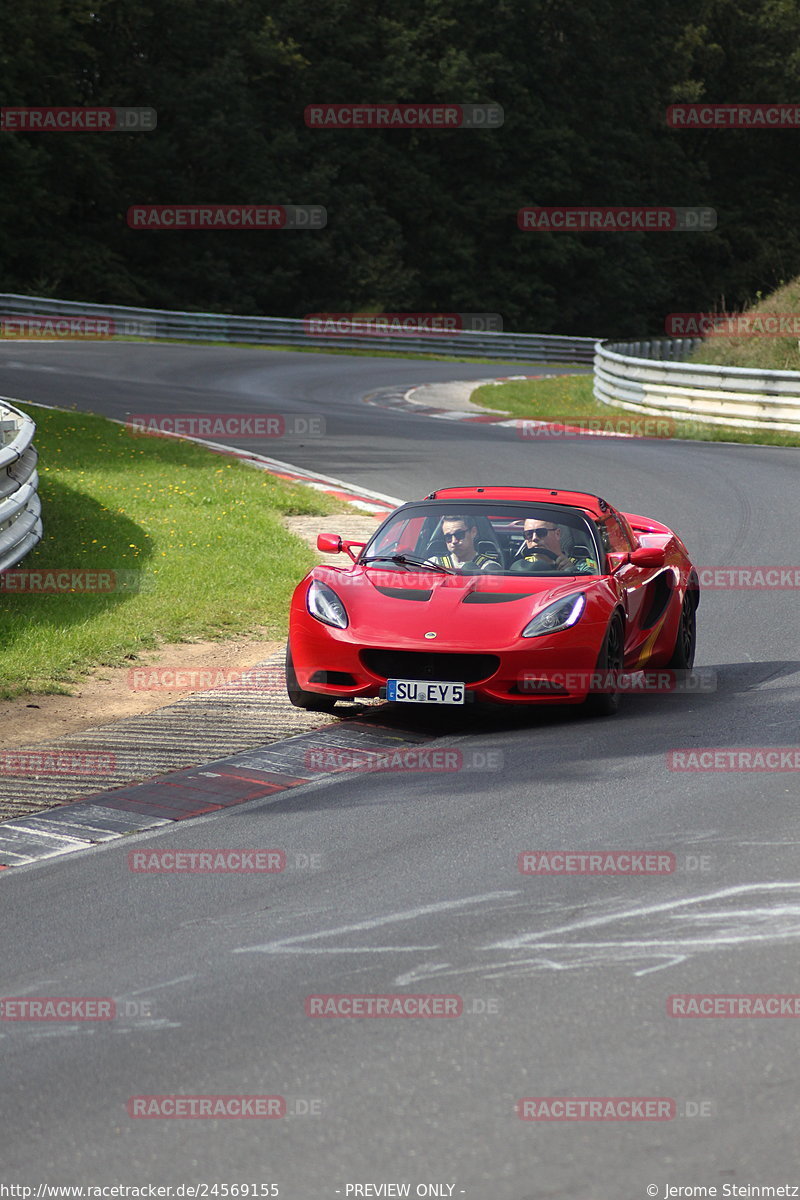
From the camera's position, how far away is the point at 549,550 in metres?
10.2

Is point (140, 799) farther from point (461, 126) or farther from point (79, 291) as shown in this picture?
point (461, 126)

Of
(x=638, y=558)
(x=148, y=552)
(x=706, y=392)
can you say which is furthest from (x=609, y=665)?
(x=706, y=392)

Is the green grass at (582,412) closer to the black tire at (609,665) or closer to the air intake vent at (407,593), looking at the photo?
the black tire at (609,665)

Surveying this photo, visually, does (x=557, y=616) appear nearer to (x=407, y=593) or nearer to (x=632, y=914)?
(x=407, y=593)

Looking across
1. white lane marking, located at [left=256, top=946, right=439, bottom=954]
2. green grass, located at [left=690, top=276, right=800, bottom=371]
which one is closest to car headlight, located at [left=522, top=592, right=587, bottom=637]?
white lane marking, located at [left=256, top=946, right=439, bottom=954]

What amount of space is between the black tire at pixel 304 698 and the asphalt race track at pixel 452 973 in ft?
2.61

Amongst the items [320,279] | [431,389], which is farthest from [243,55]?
[431,389]

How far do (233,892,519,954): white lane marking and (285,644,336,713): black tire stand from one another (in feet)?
11.3

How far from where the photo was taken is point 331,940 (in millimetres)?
5930

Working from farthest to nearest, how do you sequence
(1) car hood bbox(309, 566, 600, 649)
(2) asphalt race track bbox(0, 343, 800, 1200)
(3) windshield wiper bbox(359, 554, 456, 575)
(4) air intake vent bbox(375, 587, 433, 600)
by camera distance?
(3) windshield wiper bbox(359, 554, 456, 575), (4) air intake vent bbox(375, 587, 433, 600), (1) car hood bbox(309, 566, 600, 649), (2) asphalt race track bbox(0, 343, 800, 1200)

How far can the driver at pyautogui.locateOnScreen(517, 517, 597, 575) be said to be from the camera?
398 inches

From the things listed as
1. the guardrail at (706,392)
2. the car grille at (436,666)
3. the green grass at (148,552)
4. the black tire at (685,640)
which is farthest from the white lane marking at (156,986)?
the guardrail at (706,392)

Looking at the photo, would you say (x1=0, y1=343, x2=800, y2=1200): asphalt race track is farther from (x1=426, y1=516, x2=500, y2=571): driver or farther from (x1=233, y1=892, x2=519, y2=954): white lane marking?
(x1=426, y1=516, x2=500, y2=571): driver

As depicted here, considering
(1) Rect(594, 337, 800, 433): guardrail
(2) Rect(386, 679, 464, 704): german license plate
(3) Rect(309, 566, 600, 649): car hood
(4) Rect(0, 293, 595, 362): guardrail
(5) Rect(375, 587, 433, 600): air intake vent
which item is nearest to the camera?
(2) Rect(386, 679, 464, 704): german license plate
